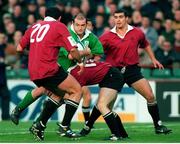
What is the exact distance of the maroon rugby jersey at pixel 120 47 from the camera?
1503 cm

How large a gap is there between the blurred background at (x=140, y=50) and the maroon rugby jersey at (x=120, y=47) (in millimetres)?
4592

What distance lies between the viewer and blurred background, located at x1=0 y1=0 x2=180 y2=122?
2083 centimetres

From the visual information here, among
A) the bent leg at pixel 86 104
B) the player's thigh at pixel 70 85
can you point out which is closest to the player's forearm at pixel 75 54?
the player's thigh at pixel 70 85

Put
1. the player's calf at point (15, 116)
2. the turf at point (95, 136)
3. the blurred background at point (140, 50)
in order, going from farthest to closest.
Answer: the blurred background at point (140, 50)
the player's calf at point (15, 116)
the turf at point (95, 136)

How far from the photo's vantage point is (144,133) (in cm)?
1513

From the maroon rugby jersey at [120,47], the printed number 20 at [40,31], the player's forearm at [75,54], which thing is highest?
the printed number 20 at [40,31]

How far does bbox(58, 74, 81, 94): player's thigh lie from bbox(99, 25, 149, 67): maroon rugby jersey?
6.01ft

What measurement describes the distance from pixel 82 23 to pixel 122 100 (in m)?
7.10

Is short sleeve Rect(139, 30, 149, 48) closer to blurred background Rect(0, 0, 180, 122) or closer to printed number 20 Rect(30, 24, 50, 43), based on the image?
printed number 20 Rect(30, 24, 50, 43)

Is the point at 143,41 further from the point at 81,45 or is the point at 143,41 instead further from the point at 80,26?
the point at 80,26

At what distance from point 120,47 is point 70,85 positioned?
2.03m

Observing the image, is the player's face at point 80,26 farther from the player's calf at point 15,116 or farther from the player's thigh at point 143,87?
the player's calf at point 15,116

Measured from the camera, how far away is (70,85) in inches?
524

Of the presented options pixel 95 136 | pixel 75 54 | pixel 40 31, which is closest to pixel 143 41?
pixel 95 136
